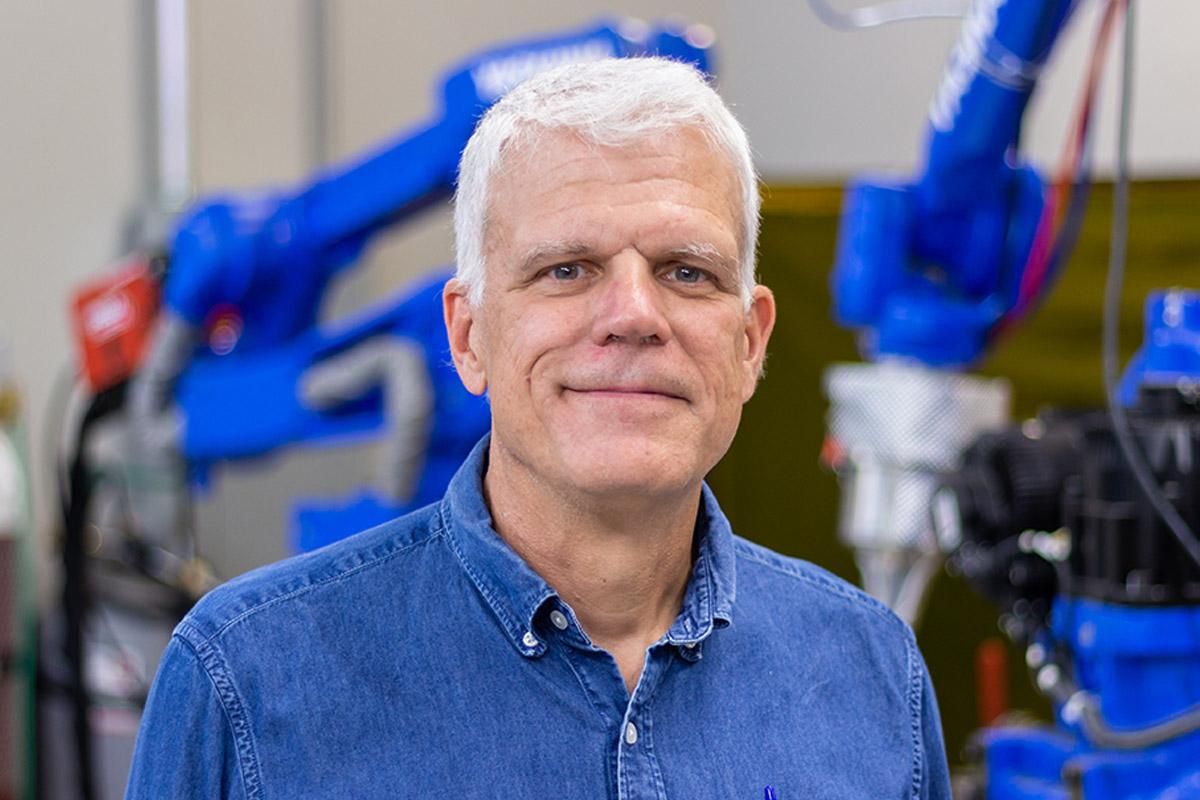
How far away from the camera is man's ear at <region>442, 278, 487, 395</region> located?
54.9 inches

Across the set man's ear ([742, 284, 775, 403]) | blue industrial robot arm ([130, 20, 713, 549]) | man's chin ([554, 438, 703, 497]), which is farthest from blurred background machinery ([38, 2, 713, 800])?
man's chin ([554, 438, 703, 497])

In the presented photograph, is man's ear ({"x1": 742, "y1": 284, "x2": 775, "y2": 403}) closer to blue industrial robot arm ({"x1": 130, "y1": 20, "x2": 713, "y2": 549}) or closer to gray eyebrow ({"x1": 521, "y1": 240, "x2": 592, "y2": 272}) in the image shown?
gray eyebrow ({"x1": 521, "y1": 240, "x2": 592, "y2": 272})

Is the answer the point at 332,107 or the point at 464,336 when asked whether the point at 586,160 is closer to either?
the point at 464,336

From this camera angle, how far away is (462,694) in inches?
51.5

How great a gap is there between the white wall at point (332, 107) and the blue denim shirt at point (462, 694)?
331 centimetres

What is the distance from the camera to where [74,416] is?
447 centimetres

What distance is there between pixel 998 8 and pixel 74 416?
2.98m

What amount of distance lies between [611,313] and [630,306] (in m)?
0.02

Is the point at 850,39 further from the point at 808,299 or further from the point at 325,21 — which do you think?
the point at 325,21

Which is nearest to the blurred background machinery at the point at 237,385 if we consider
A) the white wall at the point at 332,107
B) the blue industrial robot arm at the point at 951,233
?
the blue industrial robot arm at the point at 951,233

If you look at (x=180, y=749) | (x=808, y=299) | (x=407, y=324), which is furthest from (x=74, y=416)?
(x=180, y=749)

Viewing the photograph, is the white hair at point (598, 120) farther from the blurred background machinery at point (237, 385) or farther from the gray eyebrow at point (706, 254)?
the blurred background machinery at point (237, 385)

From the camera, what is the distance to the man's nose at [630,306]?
126 centimetres

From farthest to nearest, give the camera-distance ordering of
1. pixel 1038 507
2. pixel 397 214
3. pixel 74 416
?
pixel 74 416 < pixel 397 214 < pixel 1038 507
